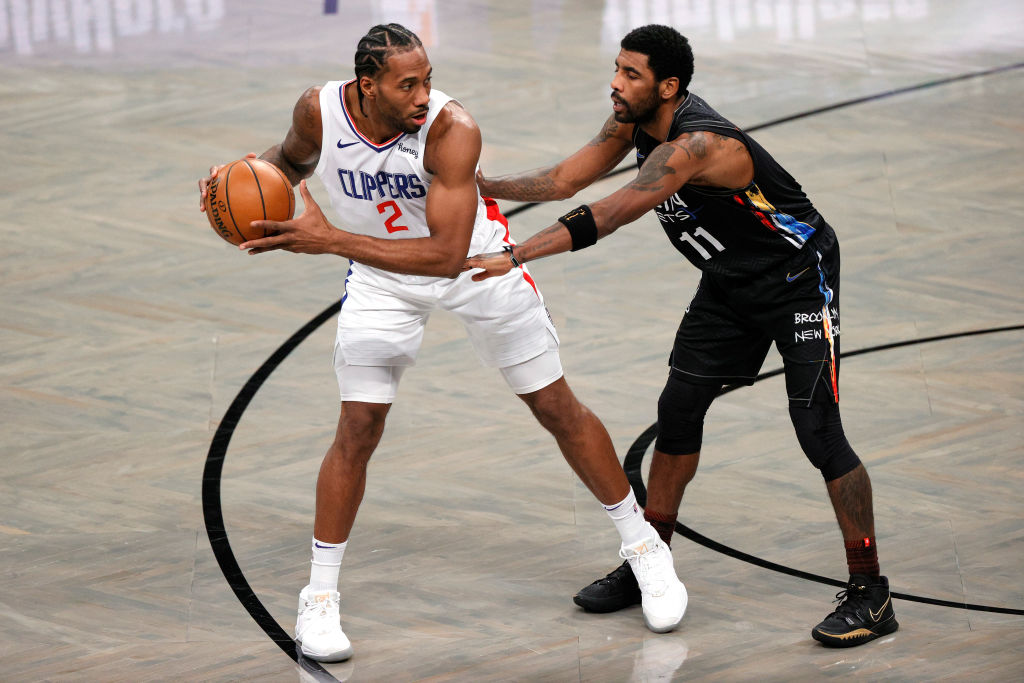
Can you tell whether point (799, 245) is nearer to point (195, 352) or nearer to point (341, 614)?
point (341, 614)

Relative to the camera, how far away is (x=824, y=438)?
3.78 metres

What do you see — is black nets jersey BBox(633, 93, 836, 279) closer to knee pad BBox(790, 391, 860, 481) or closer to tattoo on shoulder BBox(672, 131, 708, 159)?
tattoo on shoulder BBox(672, 131, 708, 159)

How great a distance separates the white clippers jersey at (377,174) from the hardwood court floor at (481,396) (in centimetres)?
110

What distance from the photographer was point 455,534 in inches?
172

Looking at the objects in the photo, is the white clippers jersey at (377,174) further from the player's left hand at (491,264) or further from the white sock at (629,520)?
the white sock at (629,520)

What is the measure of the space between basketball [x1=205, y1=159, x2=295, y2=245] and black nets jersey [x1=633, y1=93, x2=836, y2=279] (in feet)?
3.53

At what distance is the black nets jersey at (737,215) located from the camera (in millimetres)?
3662

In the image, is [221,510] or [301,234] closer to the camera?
[301,234]

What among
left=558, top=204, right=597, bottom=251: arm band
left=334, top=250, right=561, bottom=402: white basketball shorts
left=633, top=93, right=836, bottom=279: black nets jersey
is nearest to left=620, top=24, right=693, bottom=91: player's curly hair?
left=633, top=93, right=836, bottom=279: black nets jersey

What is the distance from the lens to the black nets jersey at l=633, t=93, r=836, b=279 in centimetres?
366

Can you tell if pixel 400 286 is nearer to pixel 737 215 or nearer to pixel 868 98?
pixel 737 215

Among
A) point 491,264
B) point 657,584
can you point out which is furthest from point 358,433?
point 657,584

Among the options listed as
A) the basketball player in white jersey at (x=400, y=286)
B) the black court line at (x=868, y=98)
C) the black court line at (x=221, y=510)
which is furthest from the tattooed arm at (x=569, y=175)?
the black court line at (x=868, y=98)

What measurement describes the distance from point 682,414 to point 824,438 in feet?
1.48
